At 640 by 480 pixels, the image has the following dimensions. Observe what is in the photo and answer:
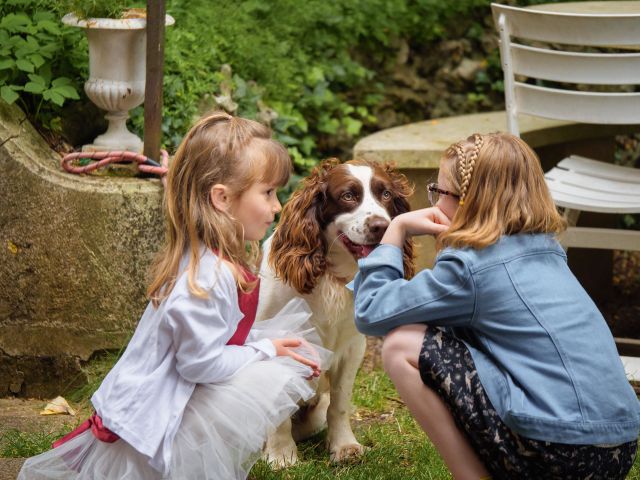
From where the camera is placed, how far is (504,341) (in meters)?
2.61

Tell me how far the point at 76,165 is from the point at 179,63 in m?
0.98

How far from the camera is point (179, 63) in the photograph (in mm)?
4820

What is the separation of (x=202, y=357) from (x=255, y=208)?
457 mm

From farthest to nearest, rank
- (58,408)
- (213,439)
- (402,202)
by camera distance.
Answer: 1. (58,408)
2. (402,202)
3. (213,439)

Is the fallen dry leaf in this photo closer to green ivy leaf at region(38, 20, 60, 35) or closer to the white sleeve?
the white sleeve

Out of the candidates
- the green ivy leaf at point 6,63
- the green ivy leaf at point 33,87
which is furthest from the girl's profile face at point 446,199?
the green ivy leaf at point 6,63

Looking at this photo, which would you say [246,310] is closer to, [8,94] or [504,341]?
[504,341]

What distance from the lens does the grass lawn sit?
3.21 meters

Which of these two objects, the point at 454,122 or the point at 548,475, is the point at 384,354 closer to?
the point at 548,475

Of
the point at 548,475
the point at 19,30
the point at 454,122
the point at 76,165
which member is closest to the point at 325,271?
the point at 548,475

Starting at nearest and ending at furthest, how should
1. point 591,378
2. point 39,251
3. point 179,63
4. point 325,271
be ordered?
point 591,378 → point 325,271 → point 39,251 → point 179,63

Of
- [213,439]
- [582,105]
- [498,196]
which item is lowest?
[213,439]

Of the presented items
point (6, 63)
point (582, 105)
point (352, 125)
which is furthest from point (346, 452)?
point (352, 125)

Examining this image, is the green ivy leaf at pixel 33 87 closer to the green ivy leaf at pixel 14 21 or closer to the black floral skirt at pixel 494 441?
the green ivy leaf at pixel 14 21
